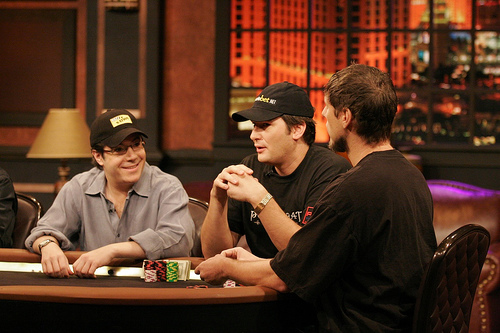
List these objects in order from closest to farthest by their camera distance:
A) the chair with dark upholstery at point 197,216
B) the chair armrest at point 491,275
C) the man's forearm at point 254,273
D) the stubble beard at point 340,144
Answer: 1. the man's forearm at point 254,273
2. the stubble beard at point 340,144
3. the chair with dark upholstery at point 197,216
4. the chair armrest at point 491,275

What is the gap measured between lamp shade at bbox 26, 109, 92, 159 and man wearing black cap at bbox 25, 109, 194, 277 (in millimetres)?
1534

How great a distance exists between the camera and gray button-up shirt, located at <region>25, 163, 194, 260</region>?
270 cm

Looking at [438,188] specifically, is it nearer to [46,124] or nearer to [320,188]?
[320,188]

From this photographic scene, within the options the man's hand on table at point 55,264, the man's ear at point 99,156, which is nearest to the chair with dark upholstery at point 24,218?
the man's ear at point 99,156

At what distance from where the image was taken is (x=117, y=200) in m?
2.80

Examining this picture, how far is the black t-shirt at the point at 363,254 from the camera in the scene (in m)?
1.84

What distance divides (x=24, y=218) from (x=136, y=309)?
1.67 meters

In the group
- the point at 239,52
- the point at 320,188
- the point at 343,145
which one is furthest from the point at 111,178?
the point at 239,52

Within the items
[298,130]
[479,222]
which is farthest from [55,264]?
[479,222]

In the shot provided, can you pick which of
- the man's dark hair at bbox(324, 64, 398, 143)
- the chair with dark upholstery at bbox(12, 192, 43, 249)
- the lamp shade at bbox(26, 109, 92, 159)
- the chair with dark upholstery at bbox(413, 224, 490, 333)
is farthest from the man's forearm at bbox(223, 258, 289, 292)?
the lamp shade at bbox(26, 109, 92, 159)

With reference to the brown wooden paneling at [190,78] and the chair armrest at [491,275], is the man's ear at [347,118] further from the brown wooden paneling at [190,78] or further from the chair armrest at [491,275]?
the brown wooden paneling at [190,78]

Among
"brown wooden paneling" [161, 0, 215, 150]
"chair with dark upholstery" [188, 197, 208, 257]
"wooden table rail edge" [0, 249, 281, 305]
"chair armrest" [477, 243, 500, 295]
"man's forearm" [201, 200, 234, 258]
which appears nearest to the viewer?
"wooden table rail edge" [0, 249, 281, 305]

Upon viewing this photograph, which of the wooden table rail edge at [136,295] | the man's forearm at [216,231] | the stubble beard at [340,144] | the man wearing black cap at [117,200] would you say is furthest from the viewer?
the man wearing black cap at [117,200]

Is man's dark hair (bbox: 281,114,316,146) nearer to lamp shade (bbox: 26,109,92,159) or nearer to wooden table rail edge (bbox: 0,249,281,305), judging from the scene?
wooden table rail edge (bbox: 0,249,281,305)
